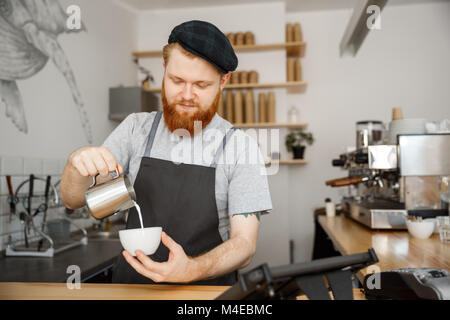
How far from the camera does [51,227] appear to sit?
237 cm

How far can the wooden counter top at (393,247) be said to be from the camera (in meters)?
1.33

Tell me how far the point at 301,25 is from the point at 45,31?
2.57m

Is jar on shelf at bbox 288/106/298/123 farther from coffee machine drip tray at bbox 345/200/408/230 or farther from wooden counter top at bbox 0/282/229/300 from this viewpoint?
wooden counter top at bbox 0/282/229/300

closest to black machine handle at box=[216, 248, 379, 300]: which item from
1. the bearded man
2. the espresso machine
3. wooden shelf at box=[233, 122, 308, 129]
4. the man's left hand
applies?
the man's left hand

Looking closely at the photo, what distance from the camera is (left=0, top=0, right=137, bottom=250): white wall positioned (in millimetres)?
2176

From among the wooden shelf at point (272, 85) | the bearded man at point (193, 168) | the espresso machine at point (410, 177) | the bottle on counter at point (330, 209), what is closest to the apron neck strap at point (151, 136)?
the bearded man at point (193, 168)

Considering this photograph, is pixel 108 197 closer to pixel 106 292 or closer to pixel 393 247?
pixel 106 292

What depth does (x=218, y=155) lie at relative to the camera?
128 cm

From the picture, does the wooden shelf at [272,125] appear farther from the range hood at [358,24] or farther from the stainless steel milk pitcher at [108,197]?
the stainless steel milk pitcher at [108,197]

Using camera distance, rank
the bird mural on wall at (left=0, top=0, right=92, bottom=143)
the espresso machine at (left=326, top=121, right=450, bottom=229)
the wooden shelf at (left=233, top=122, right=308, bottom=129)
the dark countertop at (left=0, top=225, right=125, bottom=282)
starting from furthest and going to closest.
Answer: the wooden shelf at (left=233, top=122, right=308, bottom=129)
the bird mural on wall at (left=0, top=0, right=92, bottom=143)
the espresso machine at (left=326, top=121, right=450, bottom=229)
the dark countertop at (left=0, top=225, right=125, bottom=282)

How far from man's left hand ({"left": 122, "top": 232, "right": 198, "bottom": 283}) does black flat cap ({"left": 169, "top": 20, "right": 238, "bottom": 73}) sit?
591mm

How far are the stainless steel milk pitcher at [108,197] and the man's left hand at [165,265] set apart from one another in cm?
18

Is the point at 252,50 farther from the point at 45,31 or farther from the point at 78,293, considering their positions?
A: the point at 78,293

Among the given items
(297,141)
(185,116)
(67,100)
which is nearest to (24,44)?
(67,100)
